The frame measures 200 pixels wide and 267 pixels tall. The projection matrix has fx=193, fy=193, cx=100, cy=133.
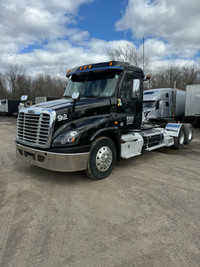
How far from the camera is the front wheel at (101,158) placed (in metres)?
4.35

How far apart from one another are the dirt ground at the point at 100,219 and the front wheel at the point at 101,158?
21cm

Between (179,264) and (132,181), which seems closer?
(179,264)

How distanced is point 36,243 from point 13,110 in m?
33.7

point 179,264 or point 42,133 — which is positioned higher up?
point 42,133

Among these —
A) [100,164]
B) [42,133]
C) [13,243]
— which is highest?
[42,133]

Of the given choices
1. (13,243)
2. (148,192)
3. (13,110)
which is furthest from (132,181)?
(13,110)

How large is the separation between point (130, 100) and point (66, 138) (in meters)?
2.33

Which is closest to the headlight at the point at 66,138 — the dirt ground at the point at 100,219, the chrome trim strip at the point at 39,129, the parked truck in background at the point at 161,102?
the chrome trim strip at the point at 39,129

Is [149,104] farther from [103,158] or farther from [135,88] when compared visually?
[103,158]

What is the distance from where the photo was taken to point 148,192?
3.96 m

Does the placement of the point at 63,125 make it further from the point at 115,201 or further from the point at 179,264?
the point at 179,264

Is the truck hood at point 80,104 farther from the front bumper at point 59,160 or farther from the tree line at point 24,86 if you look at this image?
the tree line at point 24,86

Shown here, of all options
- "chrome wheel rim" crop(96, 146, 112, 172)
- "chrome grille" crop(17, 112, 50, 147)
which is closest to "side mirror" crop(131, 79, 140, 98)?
"chrome wheel rim" crop(96, 146, 112, 172)

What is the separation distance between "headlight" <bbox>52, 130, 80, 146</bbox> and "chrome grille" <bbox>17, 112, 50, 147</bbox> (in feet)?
0.73
